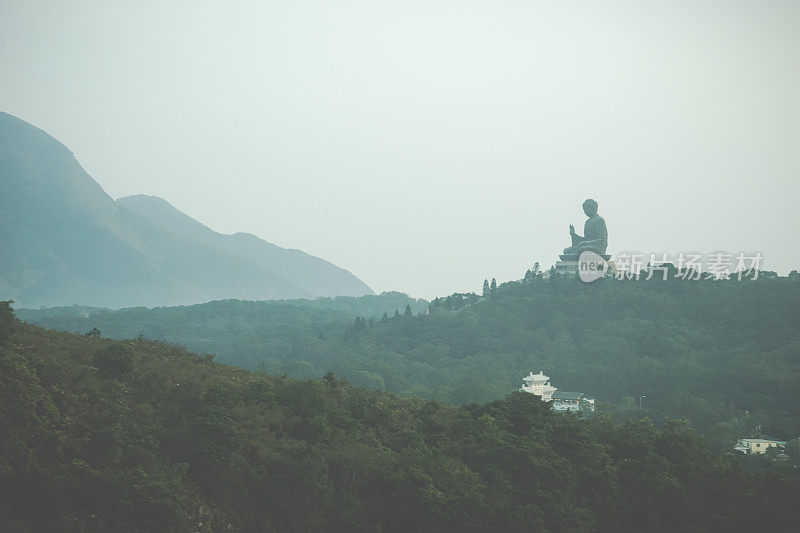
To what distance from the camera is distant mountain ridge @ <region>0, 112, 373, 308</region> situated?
146 meters

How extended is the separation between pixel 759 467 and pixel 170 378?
23.2 metres

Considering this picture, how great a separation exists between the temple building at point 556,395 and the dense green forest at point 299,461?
2365cm

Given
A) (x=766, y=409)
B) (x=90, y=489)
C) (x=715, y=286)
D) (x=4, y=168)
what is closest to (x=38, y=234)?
(x=4, y=168)

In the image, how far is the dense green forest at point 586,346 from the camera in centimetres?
4866

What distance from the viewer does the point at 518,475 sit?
22.4 meters

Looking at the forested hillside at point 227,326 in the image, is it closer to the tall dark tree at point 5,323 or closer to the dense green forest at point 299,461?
the dense green forest at point 299,461

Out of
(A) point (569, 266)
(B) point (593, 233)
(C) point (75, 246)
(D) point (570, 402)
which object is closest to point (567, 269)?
(A) point (569, 266)

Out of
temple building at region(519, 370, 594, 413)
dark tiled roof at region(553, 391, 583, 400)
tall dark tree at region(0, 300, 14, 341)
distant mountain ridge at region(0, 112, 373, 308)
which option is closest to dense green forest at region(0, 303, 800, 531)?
tall dark tree at region(0, 300, 14, 341)

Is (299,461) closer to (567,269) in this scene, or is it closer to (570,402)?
(570,402)

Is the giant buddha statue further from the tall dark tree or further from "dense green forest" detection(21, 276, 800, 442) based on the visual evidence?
the tall dark tree

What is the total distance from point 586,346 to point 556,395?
657 inches

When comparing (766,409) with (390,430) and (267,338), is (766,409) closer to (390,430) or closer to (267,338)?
(390,430)

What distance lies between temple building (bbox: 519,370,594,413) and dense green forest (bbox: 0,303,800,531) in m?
23.7

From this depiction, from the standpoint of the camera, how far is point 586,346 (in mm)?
68312
